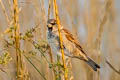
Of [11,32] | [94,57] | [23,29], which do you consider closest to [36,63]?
[23,29]

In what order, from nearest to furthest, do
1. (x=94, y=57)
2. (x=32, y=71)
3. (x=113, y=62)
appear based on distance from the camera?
(x=32, y=71) < (x=94, y=57) < (x=113, y=62)

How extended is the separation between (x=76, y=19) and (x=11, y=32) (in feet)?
3.71

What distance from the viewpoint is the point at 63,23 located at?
213 cm

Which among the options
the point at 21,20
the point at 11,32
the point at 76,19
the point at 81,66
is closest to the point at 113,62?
the point at 81,66

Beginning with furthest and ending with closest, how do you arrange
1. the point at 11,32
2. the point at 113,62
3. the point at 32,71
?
the point at 113,62, the point at 32,71, the point at 11,32

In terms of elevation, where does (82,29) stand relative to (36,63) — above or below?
above

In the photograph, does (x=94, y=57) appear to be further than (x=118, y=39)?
No

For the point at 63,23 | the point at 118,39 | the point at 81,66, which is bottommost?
the point at 81,66

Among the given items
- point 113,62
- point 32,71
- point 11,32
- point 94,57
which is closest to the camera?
point 11,32

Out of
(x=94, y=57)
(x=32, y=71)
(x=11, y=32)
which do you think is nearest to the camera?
(x=11, y=32)

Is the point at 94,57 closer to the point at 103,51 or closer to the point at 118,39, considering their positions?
the point at 103,51

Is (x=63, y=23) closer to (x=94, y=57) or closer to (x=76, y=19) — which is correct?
(x=76, y=19)

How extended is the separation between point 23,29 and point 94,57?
0.55 metres

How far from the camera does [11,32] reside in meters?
1.08
